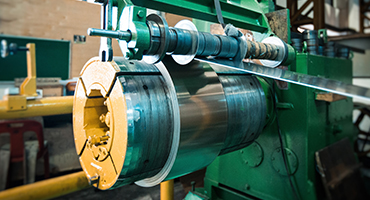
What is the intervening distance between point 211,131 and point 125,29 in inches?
15.2

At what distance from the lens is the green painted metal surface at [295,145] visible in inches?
45.8

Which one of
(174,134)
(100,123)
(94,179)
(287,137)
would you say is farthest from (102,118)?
(287,137)

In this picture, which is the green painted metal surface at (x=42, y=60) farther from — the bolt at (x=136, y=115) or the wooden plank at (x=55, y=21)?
the bolt at (x=136, y=115)

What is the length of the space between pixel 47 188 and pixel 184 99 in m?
1.98

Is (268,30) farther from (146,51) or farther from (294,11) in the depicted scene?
(294,11)

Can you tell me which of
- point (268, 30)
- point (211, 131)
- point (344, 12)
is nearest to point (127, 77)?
point (211, 131)

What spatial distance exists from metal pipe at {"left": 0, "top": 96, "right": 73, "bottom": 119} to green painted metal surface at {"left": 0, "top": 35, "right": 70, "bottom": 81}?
0.86 metres

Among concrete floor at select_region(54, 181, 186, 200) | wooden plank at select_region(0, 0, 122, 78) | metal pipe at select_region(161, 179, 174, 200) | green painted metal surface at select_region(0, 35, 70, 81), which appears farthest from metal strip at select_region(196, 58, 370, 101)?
green painted metal surface at select_region(0, 35, 70, 81)

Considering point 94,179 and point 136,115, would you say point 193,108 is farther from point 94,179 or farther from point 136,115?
point 94,179

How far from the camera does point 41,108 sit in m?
2.12

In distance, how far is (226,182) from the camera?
145cm

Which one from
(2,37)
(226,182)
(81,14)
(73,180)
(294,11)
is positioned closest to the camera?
(226,182)

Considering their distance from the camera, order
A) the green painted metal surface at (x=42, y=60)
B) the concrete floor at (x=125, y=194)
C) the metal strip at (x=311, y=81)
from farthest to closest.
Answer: the green painted metal surface at (x=42, y=60) → the concrete floor at (x=125, y=194) → the metal strip at (x=311, y=81)

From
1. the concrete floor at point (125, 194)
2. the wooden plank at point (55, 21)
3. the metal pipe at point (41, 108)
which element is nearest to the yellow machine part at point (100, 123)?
the metal pipe at point (41, 108)
